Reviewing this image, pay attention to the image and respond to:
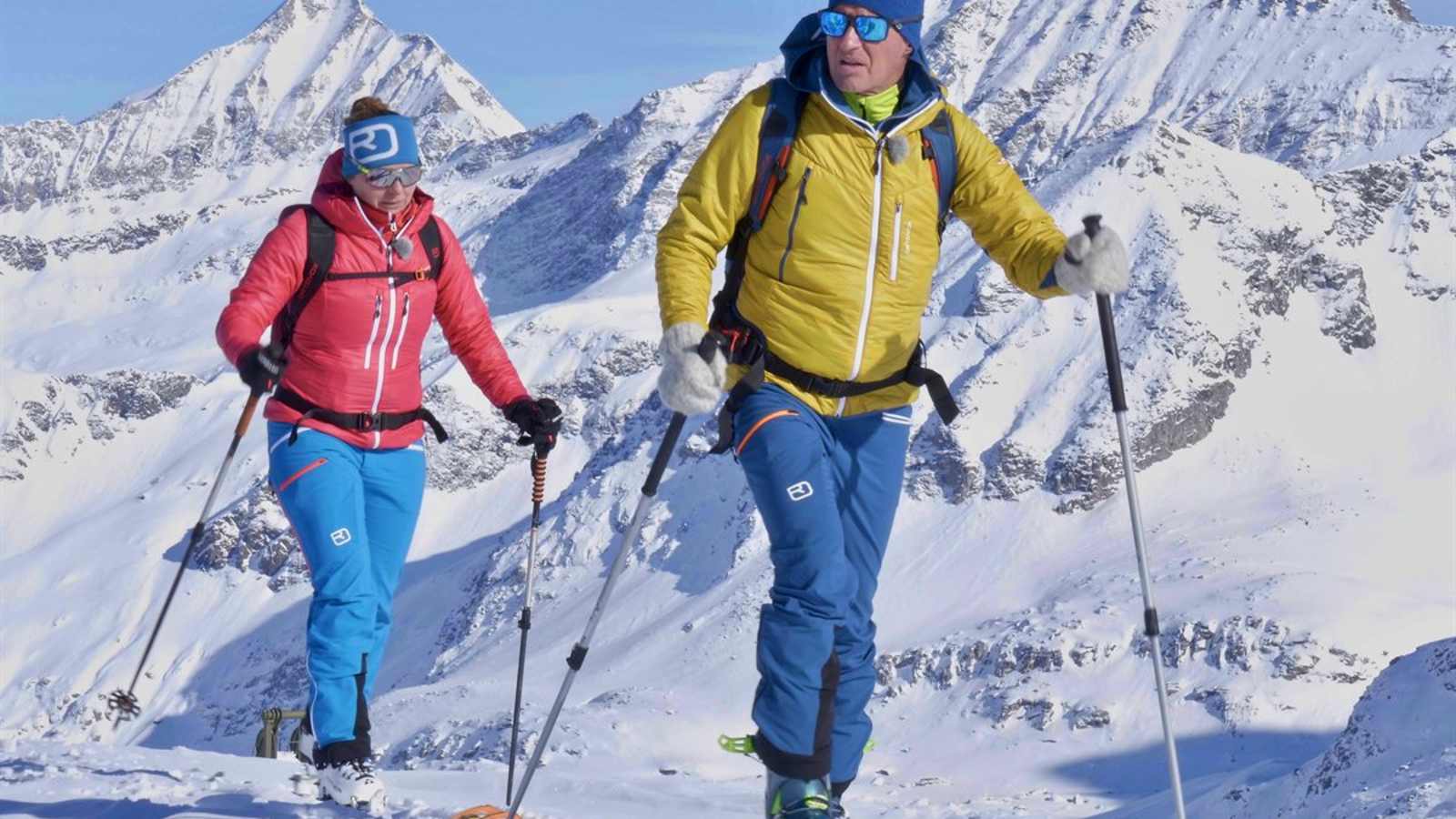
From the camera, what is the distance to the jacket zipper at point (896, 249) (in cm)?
771

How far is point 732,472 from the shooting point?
18662 centimetres

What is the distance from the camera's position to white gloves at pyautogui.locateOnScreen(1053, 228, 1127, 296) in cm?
757

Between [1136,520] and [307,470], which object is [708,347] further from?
[307,470]

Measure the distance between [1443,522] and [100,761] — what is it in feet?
500

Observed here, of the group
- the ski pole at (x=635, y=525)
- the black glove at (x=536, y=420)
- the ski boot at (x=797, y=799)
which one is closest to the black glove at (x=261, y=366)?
the black glove at (x=536, y=420)

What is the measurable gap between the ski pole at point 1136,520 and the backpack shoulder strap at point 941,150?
0.67m

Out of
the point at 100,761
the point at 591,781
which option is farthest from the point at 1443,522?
the point at 100,761

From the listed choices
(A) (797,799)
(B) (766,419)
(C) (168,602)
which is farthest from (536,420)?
(A) (797,799)

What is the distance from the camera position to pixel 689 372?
7.20 m

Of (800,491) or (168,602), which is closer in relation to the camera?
(800,491)

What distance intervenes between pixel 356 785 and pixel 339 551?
1.35 m

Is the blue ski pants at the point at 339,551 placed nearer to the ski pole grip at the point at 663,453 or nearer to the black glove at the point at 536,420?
the black glove at the point at 536,420

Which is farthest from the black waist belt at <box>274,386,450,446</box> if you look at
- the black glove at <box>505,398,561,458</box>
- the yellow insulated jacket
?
the yellow insulated jacket

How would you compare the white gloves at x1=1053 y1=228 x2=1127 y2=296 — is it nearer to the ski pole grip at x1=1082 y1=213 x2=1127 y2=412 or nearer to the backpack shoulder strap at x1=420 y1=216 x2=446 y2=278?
the ski pole grip at x1=1082 y1=213 x2=1127 y2=412
